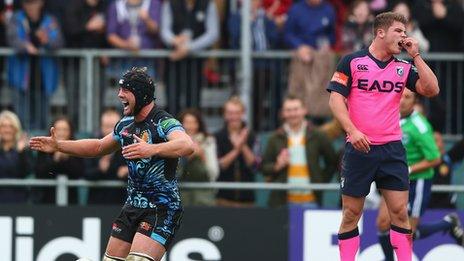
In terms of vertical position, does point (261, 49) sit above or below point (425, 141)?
above

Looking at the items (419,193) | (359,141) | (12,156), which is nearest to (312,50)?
(419,193)

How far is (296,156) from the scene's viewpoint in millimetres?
16328

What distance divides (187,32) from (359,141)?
597 cm

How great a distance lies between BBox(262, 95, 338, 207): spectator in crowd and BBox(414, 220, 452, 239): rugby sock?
143 centimetres

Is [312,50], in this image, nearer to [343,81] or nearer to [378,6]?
[378,6]

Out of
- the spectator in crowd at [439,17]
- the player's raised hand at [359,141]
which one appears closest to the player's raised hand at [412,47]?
the player's raised hand at [359,141]

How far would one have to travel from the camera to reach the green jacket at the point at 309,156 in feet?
53.3

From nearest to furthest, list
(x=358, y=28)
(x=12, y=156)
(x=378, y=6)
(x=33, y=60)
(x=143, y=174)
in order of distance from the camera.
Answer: (x=143, y=174), (x=12, y=156), (x=358, y=28), (x=378, y=6), (x=33, y=60)

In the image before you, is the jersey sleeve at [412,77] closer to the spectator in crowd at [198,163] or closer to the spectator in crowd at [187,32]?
the spectator in crowd at [198,163]

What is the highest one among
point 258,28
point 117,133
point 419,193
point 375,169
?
point 258,28

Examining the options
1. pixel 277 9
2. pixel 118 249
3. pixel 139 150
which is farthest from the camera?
pixel 277 9

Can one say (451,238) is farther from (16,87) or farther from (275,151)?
(16,87)

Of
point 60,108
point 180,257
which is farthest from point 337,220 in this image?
point 60,108

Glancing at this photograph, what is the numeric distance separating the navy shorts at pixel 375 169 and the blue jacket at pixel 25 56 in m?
6.14
